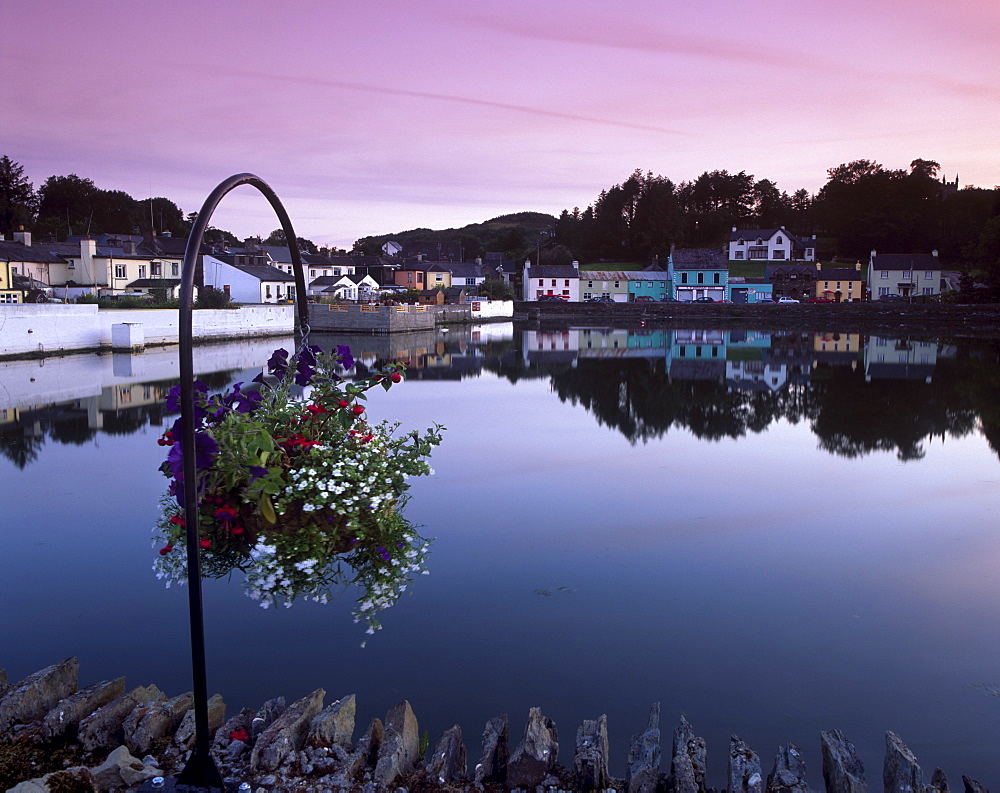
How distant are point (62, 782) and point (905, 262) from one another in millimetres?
92595

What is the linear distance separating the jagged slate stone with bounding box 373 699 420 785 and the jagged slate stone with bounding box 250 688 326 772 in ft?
1.35

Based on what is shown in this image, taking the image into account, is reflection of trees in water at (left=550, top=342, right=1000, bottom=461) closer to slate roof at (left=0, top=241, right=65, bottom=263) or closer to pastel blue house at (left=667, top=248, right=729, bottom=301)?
slate roof at (left=0, top=241, right=65, bottom=263)

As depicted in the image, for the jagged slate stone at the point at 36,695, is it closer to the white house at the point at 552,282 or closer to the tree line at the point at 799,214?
the white house at the point at 552,282

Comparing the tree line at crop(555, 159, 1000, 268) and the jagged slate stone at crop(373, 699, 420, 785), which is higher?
the tree line at crop(555, 159, 1000, 268)

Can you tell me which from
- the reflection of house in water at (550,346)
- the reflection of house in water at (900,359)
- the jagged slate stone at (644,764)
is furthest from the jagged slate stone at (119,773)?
the reflection of house in water at (550,346)

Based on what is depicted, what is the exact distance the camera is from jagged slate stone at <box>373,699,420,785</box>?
3822mm

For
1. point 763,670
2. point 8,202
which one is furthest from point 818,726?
point 8,202

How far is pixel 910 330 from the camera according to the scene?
58.7 meters

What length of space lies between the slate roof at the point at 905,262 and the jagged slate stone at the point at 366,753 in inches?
3543

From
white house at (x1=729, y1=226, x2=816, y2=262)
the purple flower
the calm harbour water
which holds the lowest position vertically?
the calm harbour water

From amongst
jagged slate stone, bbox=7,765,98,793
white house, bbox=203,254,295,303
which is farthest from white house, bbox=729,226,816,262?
jagged slate stone, bbox=7,765,98,793

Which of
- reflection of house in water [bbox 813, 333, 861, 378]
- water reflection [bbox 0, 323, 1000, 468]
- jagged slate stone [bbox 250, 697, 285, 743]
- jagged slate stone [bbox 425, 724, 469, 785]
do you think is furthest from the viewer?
reflection of house in water [bbox 813, 333, 861, 378]

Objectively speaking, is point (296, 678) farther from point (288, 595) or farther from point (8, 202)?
point (8, 202)

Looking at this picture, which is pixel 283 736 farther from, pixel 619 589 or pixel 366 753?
pixel 619 589
